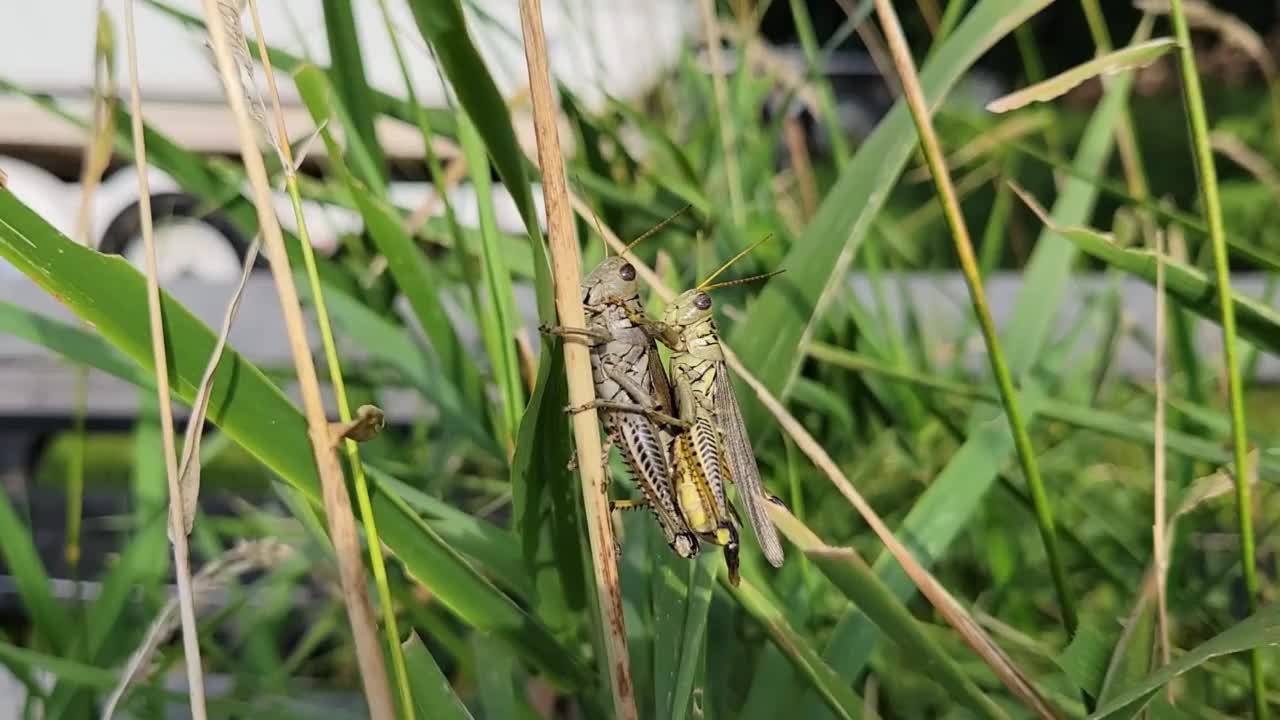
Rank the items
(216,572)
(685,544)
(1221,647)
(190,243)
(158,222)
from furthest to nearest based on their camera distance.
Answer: (190,243) → (158,222) → (216,572) → (685,544) → (1221,647)

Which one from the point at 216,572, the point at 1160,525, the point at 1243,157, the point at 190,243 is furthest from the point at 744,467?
the point at 190,243

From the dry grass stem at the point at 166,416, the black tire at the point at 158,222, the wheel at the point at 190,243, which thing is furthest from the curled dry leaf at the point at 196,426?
the wheel at the point at 190,243

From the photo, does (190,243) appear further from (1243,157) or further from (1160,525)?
(1160,525)

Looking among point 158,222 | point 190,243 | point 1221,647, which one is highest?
point 190,243

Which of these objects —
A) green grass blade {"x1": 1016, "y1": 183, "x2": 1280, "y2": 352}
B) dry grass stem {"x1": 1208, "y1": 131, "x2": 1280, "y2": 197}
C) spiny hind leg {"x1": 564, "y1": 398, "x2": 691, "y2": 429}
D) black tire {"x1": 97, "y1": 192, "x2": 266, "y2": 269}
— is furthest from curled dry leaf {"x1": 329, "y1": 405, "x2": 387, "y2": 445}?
black tire {"x1": 97, "y1": 192, "x2": 266, "y2": 269}

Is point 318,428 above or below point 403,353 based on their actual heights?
below

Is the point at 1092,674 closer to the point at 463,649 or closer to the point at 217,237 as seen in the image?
the point at 463,649

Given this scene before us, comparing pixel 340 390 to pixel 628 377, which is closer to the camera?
pixel 340 390

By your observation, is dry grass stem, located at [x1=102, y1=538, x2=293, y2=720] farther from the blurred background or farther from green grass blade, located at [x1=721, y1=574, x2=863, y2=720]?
green grass blade, located at [x1=721, y1=574, x2=863, y2=720]
